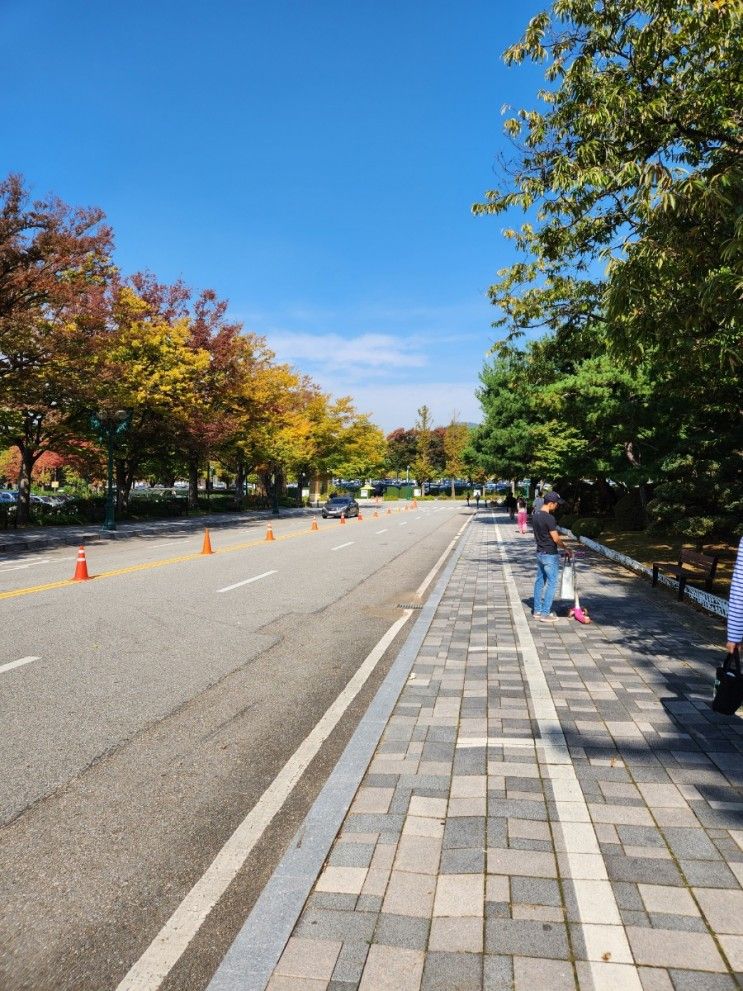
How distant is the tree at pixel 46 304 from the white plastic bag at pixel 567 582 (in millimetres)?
16981

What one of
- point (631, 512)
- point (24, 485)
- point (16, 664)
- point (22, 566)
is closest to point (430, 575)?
point (16, 664)

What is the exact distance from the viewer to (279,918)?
2730mm

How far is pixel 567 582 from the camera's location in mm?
8773

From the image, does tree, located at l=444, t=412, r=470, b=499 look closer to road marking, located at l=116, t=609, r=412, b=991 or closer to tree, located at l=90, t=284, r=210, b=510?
tree, located at l=90, t=284, r=210, b=510

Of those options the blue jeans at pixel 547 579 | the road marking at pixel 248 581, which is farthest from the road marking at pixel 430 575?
the road marking at pixel 248 581

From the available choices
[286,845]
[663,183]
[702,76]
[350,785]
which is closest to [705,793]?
[350,785]

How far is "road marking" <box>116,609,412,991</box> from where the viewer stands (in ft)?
8.26

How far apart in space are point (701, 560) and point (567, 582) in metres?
3.33

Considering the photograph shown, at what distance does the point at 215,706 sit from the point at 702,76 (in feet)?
31.3

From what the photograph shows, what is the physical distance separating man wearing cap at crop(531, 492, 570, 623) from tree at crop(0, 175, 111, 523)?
16.5 meters

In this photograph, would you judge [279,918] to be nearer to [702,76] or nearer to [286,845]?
[286,845]

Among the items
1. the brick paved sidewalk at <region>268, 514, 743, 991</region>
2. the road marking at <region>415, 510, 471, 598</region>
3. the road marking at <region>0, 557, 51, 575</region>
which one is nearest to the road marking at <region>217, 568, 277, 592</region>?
the road marking at <region>415, 510, 471, 598</region>

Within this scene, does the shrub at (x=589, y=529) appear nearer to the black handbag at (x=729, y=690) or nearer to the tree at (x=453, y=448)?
the black handbag at (x=729, y=690)

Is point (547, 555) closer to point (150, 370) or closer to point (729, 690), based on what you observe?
point (729, 690)
